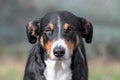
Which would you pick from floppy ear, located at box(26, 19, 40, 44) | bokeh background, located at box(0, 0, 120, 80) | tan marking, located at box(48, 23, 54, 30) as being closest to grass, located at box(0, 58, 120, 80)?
bokeh background, located at box(0, 0, 120, 80)

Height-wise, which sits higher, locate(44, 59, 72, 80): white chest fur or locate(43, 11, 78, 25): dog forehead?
locate(43, 11, 78, 25): dog forehead

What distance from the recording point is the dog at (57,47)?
740 cm

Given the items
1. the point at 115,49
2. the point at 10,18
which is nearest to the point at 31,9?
the point at 10,18

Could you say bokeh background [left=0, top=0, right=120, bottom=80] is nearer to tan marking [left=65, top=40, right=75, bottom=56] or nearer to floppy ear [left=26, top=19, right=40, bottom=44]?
floppy ear [left=26, top=19, right=40, bottom=44]

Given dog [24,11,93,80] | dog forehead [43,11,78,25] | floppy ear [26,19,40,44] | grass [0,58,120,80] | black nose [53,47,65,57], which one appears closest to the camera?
black nose [53,47,65,57]

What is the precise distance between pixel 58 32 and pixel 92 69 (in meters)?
3.10

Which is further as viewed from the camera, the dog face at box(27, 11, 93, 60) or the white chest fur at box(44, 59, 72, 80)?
the white chest fur at box(44, 59, 72, 80)

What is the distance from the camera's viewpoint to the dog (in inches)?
291

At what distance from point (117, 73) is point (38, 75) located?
294 centimetres

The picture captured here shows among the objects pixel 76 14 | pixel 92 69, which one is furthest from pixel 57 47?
pixel 76 14

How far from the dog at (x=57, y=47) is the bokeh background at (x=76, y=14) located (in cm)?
293

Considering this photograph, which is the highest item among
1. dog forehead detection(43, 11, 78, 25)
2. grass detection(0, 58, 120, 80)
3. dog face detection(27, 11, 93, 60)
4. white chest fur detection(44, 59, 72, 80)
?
dog forehead detection(43, 11, 78, 25)

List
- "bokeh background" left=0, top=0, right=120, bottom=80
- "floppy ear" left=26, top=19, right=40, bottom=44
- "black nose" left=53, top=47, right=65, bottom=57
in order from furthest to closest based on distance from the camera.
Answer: "bokeh background" left=0, top=0, right=120, bottom=80, "floppy ear" left=26, top=19, right=40, bottom=44, "black nose" left=53, top=47, right=65, bottom=57

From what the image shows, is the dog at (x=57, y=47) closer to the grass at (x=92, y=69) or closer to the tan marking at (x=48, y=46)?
the tan marking at (x=48, y=46)
